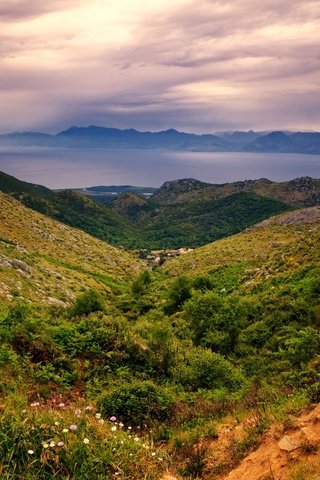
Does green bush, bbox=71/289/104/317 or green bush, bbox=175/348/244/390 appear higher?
green bush, bbox=175/348/244/390

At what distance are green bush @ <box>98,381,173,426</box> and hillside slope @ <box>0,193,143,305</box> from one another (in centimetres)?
2105

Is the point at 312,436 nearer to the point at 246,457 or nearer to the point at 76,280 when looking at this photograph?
the point at 246,457

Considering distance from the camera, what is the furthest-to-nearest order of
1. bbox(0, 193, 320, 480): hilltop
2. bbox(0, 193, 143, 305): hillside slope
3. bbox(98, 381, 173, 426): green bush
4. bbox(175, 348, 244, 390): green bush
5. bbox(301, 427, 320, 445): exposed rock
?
bbox(0, 193, 143, 305): hillside slope < bbox(175, 348, 244, 390): green bush < bbox(98, 381, 173, 426): green bush < bbox(301, 427, 320, 445): exposed rock < bbox(0, 193, 320, 480): hilltop

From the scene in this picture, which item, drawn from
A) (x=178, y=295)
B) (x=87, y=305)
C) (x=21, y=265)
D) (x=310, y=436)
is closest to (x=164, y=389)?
(x=310, y=436)

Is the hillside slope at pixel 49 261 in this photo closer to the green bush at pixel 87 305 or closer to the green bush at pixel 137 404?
the green bush at pixel 87 305

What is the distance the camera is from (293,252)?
44.9 meters

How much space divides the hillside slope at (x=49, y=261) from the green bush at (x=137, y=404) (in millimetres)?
21054

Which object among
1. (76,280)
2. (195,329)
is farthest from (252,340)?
(76,280)

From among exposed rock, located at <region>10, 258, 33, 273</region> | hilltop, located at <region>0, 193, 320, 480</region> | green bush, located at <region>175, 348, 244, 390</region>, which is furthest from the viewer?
exposed rock, located at <region>10, 258, 33, 273</region>

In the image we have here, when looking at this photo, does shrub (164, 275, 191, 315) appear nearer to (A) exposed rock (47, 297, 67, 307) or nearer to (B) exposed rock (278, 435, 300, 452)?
(A) exposed rock (47, 297, 67, 307)

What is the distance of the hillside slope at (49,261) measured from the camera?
37897 mm

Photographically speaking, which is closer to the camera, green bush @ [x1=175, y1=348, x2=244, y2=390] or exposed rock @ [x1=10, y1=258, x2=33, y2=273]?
green bush @ [x1=175, y1=348, x2=244, y2=390]

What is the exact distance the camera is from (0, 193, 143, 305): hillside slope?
1492 inches

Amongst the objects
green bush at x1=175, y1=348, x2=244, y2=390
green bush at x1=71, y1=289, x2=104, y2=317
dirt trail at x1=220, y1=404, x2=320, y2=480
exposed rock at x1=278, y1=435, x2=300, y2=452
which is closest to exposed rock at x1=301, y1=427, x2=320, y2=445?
dirt trail at x1=220, y1=404, x2=320, y2=480
